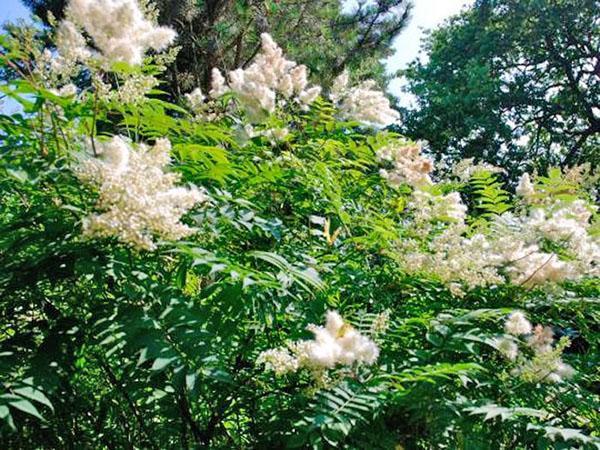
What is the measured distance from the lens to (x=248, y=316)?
231cm

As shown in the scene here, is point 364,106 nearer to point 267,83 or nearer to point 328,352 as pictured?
point 267,83

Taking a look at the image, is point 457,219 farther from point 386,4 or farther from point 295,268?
point 386,4

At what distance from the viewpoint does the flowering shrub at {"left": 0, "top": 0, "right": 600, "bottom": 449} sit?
1.76 meters

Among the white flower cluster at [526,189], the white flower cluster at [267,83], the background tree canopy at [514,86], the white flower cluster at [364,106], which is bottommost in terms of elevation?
the white flower cluster at [526,189]

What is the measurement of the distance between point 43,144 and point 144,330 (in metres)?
0.66

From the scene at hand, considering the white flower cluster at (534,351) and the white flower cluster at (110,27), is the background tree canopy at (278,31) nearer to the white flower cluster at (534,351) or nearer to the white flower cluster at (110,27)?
the white flower cluster at (110,27)

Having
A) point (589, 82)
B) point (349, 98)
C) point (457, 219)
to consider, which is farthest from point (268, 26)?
point (589, 82)

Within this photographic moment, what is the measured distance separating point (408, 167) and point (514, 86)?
15071mm

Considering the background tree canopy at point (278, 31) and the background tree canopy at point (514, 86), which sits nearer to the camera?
the background tree canopy at point (278, 31)

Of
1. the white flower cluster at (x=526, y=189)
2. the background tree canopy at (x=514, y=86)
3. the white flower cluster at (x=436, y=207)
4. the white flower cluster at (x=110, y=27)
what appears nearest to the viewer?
the white flower cluster at (x=110, y=27)

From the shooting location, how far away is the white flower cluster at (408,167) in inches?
103

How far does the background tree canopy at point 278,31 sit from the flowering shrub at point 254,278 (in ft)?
21.2

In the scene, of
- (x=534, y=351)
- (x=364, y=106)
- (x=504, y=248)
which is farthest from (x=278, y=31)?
(x=534, y=351)

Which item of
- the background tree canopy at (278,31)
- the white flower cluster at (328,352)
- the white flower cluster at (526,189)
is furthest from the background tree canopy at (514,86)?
the white flower cluster at (328,352)
